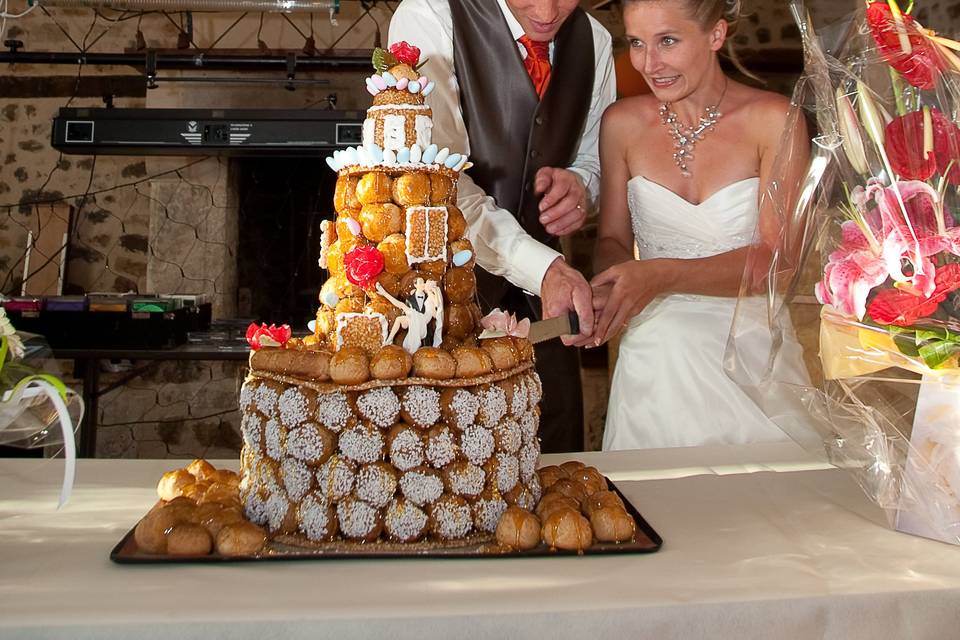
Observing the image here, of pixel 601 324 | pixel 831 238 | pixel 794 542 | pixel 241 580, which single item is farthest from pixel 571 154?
pixel 241 580

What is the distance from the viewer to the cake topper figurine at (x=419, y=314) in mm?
993

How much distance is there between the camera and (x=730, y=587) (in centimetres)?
78

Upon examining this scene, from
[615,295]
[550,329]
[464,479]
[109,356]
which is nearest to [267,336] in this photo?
[464,479]

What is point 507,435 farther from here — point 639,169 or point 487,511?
point 639,169

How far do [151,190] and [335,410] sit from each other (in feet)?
13.5

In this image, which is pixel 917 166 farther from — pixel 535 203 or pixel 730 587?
pixel 535 203

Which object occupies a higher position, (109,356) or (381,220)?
(381,220)

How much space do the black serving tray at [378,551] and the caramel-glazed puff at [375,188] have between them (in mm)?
376

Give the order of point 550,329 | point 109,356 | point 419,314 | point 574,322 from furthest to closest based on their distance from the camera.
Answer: point 109,356
point 574,322
point 550,329
point 419,314

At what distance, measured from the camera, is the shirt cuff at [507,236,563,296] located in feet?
5.40

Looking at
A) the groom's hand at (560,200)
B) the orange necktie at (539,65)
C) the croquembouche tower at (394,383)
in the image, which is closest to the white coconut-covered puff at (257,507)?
the croquembouche tower at (394,383)

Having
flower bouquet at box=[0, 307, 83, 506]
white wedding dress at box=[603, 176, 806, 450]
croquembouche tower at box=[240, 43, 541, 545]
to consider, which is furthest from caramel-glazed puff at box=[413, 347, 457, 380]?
white wedding dress at box=[603, 176, 806, 450]

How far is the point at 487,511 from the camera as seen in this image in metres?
0.96

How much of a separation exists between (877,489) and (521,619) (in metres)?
0.48
